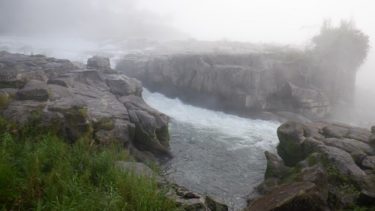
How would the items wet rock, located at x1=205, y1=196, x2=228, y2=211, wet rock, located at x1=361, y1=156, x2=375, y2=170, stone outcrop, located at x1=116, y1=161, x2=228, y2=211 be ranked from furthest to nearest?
wet rock, located at x1=361, y1=156, x2=375, y2=170, wet rock, located at x1=205, y1=196, x2=228, y2=211, stone outcrop, located at x1=116, y1=161, x2=228, y2=211

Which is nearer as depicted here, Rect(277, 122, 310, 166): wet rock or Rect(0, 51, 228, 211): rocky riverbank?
Rect(0, 51, 228, 211): rocky riverbank

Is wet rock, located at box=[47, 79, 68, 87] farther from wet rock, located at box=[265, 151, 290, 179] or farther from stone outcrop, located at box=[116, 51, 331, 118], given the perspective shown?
stone outcrop, located at box=[116, 51, 331, 118]

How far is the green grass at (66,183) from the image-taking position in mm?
7773

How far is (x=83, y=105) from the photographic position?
1888cm

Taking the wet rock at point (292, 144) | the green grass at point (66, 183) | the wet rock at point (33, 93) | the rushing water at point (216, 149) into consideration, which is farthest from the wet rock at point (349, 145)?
the wet rock at point (33, 93)

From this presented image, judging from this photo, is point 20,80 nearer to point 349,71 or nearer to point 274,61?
point 274,61

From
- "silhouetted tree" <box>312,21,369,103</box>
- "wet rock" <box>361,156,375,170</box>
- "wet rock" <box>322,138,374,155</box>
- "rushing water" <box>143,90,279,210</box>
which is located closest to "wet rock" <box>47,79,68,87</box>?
"rushing water" <box>143,90,279,210</box>

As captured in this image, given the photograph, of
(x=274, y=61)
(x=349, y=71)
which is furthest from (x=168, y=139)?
(x=349, y=71)

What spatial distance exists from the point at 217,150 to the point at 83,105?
856 cm

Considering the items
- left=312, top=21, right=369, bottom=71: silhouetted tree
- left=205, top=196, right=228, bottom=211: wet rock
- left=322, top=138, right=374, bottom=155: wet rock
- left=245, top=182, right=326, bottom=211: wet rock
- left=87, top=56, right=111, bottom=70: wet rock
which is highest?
left=312, top=21, right=369, bottom=71: silhouetted tree

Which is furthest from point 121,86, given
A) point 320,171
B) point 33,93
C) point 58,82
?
point 320,171

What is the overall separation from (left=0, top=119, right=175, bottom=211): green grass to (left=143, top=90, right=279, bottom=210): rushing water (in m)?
7.54

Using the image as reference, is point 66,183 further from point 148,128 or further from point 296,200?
point 148,128

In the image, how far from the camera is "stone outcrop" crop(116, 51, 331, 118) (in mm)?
34094
